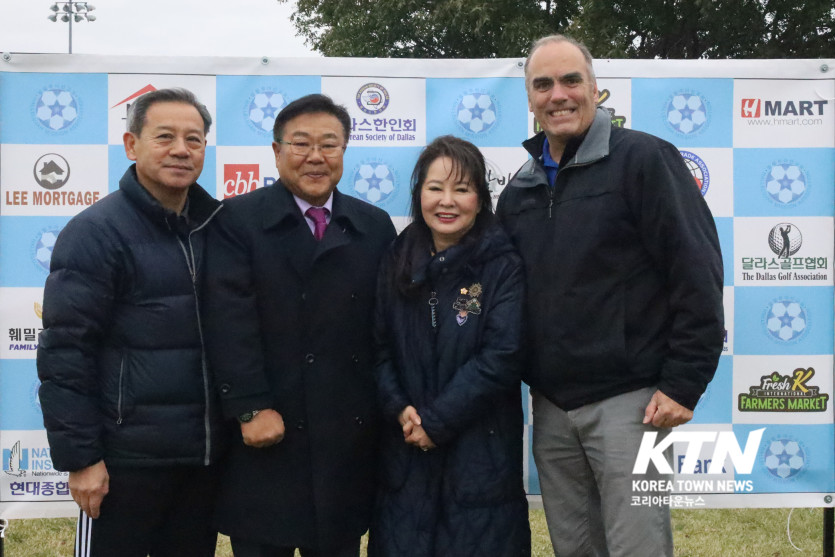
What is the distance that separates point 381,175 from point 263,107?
1.95 ft

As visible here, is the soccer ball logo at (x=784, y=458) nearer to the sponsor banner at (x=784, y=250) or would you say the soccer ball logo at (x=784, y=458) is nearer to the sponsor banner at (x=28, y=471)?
the sponsor banner at (x=784, y=250)

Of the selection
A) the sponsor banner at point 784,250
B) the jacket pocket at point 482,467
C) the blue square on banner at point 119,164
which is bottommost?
the jacket pocket at point 482,467

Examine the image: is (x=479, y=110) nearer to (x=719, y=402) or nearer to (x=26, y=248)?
(x=719, y=402)

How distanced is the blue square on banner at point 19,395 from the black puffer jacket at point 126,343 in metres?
1.21

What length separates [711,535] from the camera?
4430 millimetres

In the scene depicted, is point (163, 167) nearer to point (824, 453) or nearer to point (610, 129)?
point (610, 129)

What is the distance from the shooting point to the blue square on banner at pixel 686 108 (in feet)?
11.4

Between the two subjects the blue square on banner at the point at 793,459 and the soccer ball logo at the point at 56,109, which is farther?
the blue square on banner at the point at 793,459

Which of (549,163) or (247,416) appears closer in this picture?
(247,416)

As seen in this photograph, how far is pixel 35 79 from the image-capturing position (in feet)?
11.1

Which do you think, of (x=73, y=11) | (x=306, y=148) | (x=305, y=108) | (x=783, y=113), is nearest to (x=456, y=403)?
(x=306, y=148)

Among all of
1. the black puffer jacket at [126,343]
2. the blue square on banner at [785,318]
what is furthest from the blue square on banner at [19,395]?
the blue square on banner at [785,318]

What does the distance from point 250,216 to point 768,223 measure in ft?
7.53

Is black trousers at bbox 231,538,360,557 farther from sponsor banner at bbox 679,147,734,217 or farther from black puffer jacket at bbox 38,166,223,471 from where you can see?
sponsor banner at bbox 679,147,734,217
